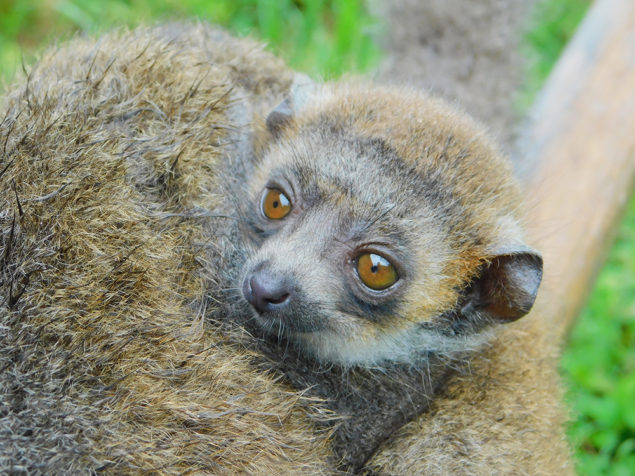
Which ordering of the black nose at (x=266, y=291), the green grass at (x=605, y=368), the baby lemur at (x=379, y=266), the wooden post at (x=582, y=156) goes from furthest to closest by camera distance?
the green grass at (x=605, y=368) < the wooden post at (x=582, y=156) < the baby lemur at (x=379, y=266) < the black nose at (x=266, y=291)

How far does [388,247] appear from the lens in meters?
2.52

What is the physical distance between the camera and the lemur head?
2480 mm

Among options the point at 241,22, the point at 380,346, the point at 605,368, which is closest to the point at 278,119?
the point at 380,346

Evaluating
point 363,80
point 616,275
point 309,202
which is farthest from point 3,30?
point 616,275

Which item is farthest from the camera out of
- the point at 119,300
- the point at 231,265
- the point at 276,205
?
the point at 276,205

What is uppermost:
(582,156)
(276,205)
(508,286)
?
(582,156)

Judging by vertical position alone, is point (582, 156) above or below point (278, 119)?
above

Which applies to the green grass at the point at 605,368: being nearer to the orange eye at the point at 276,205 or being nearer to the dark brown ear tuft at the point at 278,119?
the orange eye at the point at 276,205

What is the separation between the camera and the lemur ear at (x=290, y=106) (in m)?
2.86

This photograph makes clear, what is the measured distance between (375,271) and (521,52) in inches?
99.5

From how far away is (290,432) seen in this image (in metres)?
2.24

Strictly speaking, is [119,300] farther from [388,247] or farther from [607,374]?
[607,374]

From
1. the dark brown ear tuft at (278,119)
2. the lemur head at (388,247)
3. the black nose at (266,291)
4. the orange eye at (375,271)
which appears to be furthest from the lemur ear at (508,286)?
the dark brown ear tuft at (278,119)

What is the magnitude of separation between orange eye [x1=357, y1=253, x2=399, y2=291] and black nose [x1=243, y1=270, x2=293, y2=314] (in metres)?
0.29
